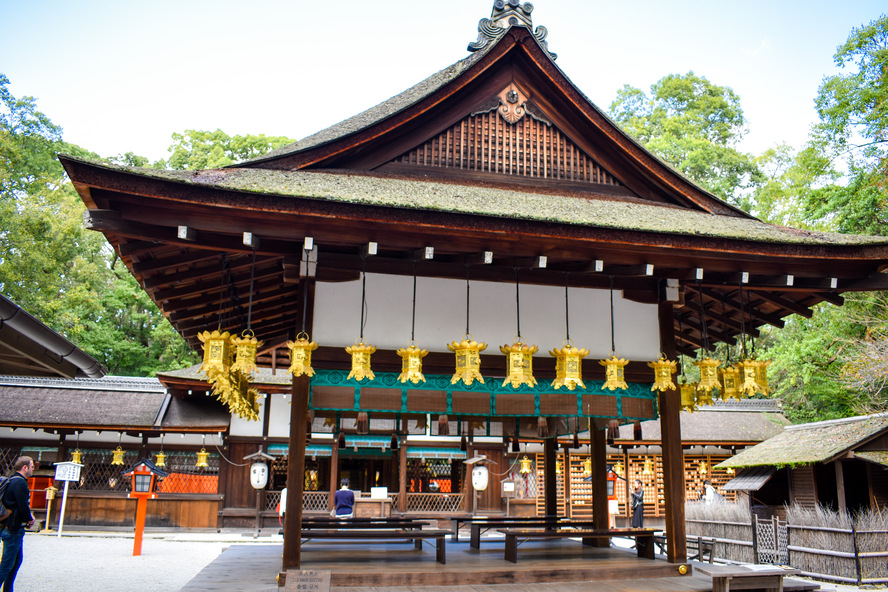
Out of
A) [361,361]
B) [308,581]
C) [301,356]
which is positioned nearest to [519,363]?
[361,361]

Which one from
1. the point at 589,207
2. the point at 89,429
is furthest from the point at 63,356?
the point at 89,429

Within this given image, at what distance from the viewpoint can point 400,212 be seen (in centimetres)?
716

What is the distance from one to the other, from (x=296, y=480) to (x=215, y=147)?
33402 millimetres

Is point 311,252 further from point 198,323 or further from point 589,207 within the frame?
point 198,323

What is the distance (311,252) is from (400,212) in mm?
1326

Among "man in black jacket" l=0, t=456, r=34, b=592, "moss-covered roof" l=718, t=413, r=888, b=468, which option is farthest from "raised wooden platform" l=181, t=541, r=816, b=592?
"moss-covered roof" l=718, t=413, r=888, b=468

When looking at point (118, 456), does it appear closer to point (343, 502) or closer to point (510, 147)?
point (343, 502)

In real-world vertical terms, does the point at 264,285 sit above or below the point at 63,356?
above

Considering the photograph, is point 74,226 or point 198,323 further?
point 74,226

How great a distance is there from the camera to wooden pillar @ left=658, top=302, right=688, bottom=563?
27.6ft

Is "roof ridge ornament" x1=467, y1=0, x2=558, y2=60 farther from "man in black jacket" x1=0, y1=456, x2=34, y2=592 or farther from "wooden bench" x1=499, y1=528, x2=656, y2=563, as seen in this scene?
"man in black jacket" x1=0, y1=456, x2=34, y2=592

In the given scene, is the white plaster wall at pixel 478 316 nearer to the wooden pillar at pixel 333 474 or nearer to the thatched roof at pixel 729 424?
the wooden pillar at pixel 333 474

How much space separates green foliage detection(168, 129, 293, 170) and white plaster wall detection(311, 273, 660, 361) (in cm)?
2984

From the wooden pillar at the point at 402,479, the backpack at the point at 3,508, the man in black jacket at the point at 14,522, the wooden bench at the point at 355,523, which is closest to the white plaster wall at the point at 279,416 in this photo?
the wooden pillar at the point at 402,479
